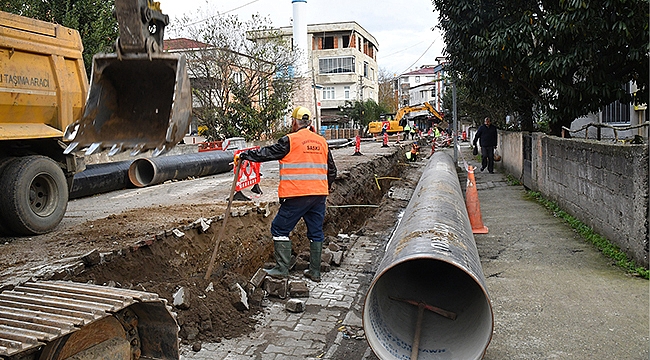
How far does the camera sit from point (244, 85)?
26.2 meters

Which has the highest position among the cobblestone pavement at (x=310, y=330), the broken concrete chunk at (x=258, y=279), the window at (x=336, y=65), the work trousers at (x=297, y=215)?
the window at (x=336, y=65)

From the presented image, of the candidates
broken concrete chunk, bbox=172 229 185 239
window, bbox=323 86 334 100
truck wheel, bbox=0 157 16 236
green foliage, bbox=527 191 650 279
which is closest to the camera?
green foliage, bbox=527 191 650 279

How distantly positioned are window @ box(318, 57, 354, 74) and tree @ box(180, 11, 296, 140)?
3009cm

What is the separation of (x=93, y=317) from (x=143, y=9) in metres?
3.45

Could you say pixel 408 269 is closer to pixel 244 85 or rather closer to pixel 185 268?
pixel 185 268

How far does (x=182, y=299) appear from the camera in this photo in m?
4.83

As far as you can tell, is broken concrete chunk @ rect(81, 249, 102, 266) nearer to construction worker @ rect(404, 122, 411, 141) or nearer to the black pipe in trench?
the black pipe in trench

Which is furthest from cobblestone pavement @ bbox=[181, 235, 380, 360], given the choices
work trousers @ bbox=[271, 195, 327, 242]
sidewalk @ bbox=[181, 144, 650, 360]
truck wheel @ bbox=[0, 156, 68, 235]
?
truck wheel @ bbox=[0, 156, 68, 235]

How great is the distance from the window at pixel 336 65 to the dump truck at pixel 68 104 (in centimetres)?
5025

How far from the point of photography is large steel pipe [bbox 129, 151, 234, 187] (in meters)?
13.2

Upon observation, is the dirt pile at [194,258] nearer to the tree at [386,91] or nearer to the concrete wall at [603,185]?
the concrete wall at [603,185]

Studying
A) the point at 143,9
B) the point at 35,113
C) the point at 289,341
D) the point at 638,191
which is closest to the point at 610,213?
the point at 638,191

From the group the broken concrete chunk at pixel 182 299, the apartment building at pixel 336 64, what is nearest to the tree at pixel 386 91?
the apartment building at pixel 336 64

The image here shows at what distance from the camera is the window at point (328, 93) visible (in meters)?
59.4
